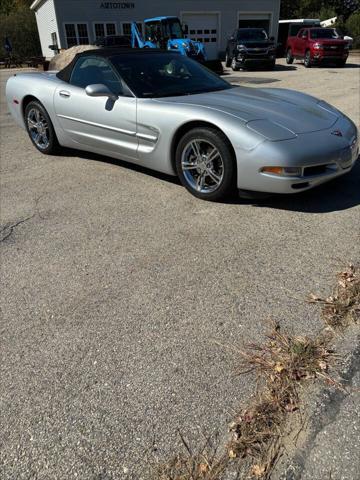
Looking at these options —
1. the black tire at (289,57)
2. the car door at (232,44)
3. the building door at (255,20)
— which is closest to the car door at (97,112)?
the car door at (232,44)

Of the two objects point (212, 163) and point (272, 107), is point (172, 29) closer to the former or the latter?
point (272, 107)

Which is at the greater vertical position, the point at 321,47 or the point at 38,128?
the point at 38,128

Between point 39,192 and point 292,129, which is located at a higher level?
point 292,129

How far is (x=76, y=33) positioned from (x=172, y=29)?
9773mm

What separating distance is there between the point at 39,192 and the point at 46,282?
1875mm

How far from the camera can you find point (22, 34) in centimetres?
3362

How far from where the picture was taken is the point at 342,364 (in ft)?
6.73

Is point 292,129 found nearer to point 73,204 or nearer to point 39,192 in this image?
point 73,204

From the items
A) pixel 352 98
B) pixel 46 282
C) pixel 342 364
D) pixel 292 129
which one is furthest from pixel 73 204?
pixel 352 98

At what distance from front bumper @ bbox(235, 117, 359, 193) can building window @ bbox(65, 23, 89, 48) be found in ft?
84.7

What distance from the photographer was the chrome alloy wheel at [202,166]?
3.81 metres

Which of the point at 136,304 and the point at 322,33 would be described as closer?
the point at 136,304

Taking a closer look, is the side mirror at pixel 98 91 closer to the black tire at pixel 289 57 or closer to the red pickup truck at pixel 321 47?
the red pickup truck at pixel 321 47

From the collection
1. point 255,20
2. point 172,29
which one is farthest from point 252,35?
point 255,20
